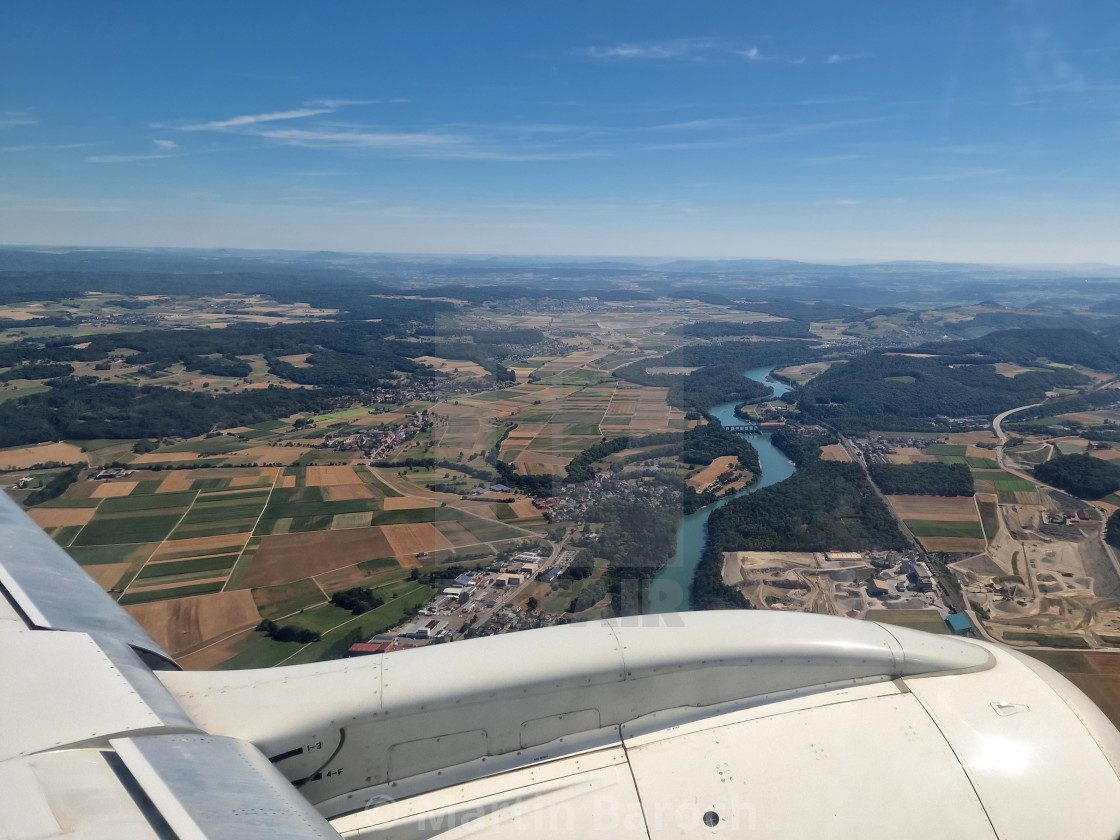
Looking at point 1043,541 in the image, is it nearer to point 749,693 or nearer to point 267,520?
point 749,693

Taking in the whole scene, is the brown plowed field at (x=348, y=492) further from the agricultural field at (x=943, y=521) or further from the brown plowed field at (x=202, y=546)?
the agricultural field at (x=943, y=521)

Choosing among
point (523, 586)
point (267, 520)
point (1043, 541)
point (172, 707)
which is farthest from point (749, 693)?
point (1043, 541)

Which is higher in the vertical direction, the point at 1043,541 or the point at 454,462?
the point at 454,462

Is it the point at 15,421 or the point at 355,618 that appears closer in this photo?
the point at 355,618

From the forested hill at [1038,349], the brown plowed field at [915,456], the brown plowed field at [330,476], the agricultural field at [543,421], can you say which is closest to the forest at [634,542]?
the agricultural field at [543,421]

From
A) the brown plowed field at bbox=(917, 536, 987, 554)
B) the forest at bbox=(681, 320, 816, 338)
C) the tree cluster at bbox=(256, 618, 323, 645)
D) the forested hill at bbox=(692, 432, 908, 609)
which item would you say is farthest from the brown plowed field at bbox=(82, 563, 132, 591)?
the forest at bbox=(681, 320, 816, 338)

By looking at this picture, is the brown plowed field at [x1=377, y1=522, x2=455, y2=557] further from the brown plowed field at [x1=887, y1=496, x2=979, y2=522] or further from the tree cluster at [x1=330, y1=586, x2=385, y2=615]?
the brown plowed field at [x1=887, y1=496, x2=979, y2=522]

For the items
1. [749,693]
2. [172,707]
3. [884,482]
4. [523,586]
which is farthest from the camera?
[884,482]
